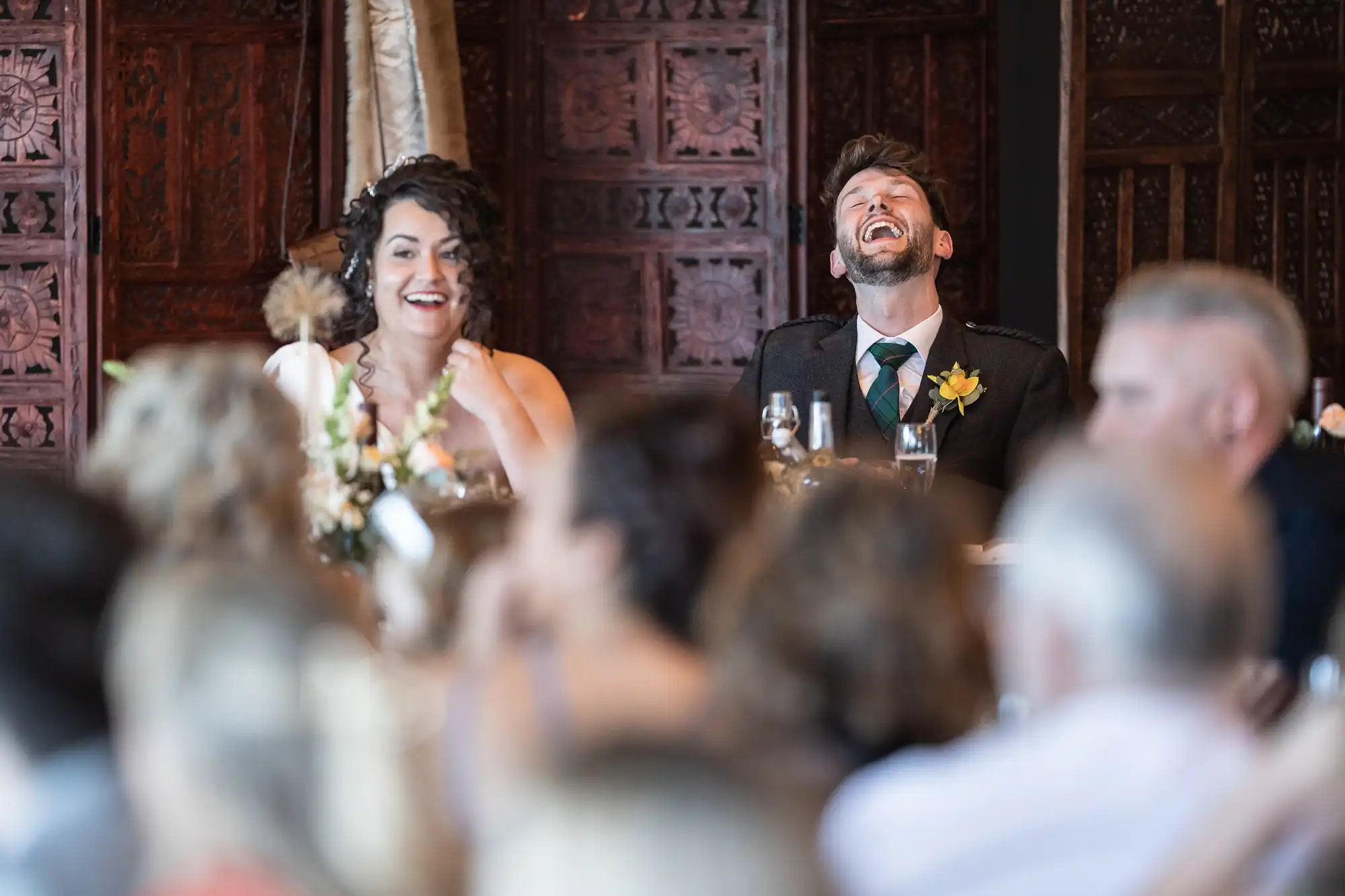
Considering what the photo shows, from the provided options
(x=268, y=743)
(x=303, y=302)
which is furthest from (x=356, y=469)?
(x=268, y=743)

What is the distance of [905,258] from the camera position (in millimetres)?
3850

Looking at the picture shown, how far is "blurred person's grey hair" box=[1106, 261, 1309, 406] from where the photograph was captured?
2354 mm

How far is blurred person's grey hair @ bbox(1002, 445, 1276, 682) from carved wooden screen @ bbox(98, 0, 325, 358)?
13.8 ft

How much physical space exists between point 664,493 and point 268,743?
56 centimetres

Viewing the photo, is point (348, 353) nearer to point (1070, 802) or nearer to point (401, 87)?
point (401, 87)

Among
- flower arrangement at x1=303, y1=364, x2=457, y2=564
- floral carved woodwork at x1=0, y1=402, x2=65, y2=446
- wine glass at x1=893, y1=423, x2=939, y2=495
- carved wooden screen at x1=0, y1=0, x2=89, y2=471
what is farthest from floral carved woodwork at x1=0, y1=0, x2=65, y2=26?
wine glass at x1=893, y1=423, x2=939, y2=495

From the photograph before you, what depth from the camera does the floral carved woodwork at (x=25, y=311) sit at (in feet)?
16.6

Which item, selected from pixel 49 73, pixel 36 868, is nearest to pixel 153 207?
pixel 49 73

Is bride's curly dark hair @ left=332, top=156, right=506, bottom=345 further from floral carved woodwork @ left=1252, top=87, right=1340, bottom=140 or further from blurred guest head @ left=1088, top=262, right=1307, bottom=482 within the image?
floral carved woodwork @ left=1252, top=87, right=1340, bottom=140

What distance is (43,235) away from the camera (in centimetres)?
504

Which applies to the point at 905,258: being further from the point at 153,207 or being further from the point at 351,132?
the point at 153,207

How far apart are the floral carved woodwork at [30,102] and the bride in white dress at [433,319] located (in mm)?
1701

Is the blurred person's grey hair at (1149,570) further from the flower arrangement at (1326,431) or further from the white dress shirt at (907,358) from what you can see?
the white dress shirt at (907,358)

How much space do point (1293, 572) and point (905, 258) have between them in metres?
1.65
